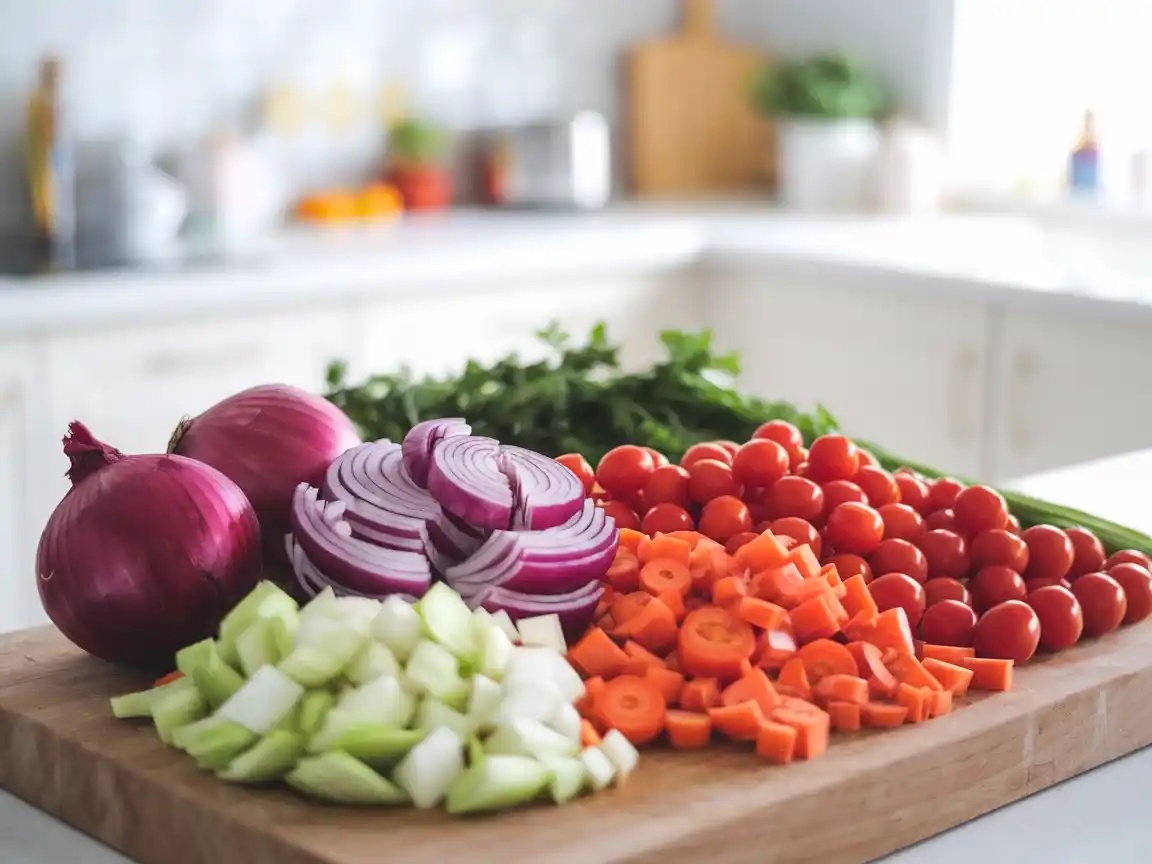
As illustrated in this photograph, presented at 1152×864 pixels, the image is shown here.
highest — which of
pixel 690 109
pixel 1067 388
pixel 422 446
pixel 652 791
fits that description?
pixel 690 109

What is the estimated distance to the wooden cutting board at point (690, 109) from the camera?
407 cm

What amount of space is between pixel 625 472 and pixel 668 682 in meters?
0.31

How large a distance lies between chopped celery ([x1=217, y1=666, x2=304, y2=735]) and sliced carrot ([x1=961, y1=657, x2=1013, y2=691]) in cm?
44

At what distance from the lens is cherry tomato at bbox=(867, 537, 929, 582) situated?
1.12m

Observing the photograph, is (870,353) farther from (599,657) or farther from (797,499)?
(599,657)

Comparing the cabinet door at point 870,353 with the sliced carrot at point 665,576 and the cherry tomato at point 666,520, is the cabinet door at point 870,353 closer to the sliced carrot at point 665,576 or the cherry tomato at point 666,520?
the cherry tomato at point 666,520

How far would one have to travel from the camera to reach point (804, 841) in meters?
0.85

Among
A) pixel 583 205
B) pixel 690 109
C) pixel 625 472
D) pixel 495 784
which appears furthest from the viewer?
pixel 690 109

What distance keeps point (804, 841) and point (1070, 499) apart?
0.71 meters

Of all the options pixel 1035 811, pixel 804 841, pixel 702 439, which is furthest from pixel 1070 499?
pixel 804 841

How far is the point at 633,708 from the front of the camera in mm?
897

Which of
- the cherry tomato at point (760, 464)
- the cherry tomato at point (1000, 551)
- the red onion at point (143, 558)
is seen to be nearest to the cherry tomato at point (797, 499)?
the cherry tomato at point (760, 464)

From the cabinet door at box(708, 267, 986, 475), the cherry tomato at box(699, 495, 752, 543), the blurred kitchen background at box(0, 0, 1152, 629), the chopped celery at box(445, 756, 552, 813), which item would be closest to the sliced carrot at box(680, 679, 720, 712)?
the chopped celery at box(445, 756, 552, 813)

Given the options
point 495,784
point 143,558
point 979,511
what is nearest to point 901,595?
point 979,511
